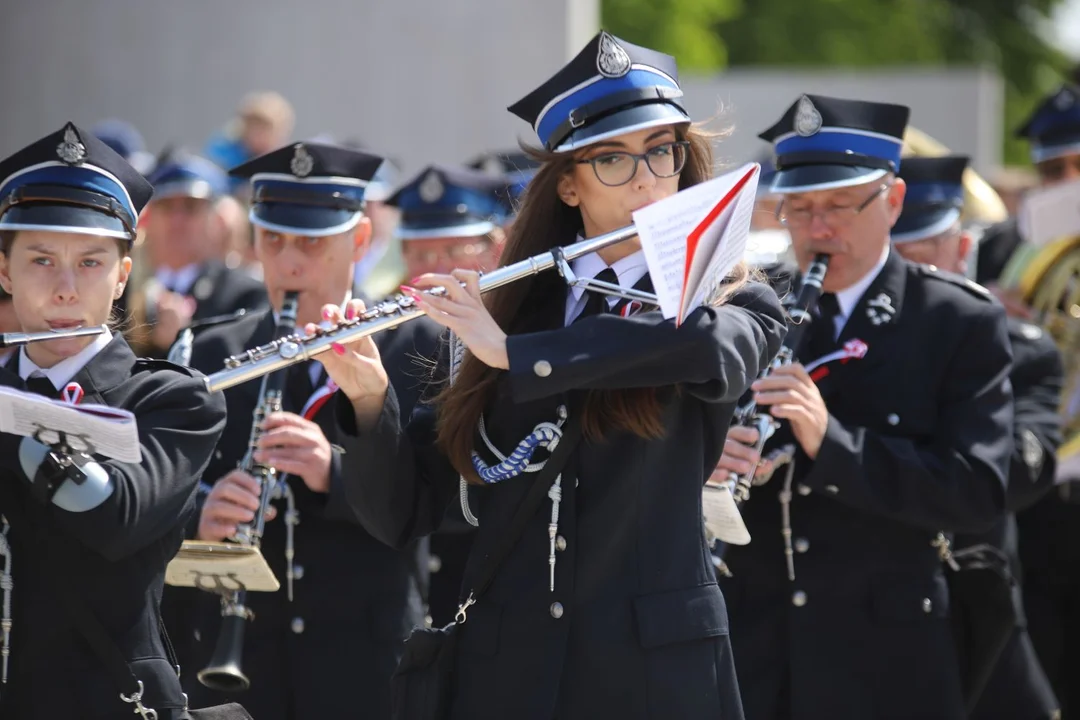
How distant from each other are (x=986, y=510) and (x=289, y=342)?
2.38 meters

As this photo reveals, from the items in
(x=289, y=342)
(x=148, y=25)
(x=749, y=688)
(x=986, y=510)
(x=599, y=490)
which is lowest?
(x=749, y=688)

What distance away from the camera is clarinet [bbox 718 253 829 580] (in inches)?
197

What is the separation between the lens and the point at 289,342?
411 cm

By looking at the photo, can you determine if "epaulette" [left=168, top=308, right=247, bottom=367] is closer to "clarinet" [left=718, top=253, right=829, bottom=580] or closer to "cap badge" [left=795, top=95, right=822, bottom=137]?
"clarinet" [left=718, top=253, right=829, bottom=580]

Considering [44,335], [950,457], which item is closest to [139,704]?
[44,335]

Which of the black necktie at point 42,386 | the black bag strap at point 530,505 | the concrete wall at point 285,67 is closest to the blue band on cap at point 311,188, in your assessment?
the black necktie at point 42,386

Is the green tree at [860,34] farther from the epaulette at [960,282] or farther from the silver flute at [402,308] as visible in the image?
the silver flute at [402,308]

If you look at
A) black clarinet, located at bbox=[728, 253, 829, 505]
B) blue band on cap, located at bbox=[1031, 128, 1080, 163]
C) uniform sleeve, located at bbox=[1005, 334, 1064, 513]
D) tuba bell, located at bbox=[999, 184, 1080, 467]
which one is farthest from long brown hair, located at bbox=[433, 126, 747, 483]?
blue band on cap, located at bbox=[1031, 128, 1080, 163]

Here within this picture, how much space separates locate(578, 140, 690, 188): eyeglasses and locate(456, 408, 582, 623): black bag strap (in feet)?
1.86

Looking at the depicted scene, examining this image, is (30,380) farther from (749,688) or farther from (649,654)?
(749,688)

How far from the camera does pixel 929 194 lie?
6723 millimetres

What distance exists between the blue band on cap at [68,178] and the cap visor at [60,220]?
0.06 meters

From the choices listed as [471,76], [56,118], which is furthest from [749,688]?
[56,118]

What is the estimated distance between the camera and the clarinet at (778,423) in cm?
502
